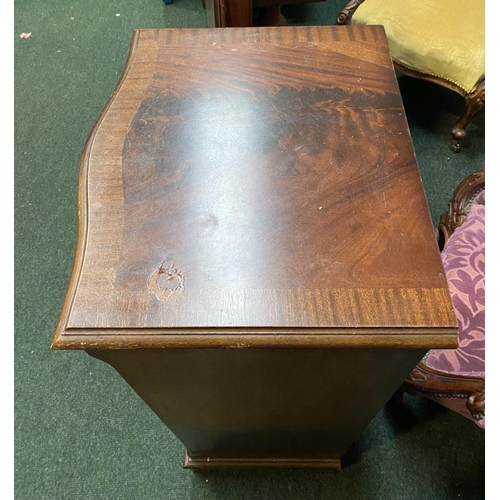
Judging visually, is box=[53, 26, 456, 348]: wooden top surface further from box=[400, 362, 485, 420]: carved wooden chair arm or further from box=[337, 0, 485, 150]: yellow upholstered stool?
box=[337, 0, 485, 150]: yellow upholstered stool

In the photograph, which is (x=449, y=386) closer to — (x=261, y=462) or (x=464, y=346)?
(x=464, y=346)

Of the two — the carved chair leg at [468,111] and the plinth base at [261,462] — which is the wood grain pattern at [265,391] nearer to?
the plinth base at [261,462]

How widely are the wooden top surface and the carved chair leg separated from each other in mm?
672

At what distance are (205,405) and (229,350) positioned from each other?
0.75 ft

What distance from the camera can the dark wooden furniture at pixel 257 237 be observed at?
0.52 meters

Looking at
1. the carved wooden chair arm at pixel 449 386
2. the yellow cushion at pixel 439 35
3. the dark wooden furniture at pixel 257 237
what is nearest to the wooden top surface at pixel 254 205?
the dark wooden furniture at pixel 257 237

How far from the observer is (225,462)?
99 cm

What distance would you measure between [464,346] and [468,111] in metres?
0.90

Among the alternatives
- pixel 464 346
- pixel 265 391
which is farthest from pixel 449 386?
pixel 265 391

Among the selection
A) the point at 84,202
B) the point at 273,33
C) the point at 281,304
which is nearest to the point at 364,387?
the point at 281,304

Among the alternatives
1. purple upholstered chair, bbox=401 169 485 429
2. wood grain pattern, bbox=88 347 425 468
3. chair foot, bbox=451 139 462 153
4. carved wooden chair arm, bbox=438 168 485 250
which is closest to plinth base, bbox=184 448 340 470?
wood grain pattern, bbox=88 347 425 468

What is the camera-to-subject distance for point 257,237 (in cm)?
59

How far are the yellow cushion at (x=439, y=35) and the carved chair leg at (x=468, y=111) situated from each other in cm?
3

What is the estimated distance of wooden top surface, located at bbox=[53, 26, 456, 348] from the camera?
→ 52 centimetres
